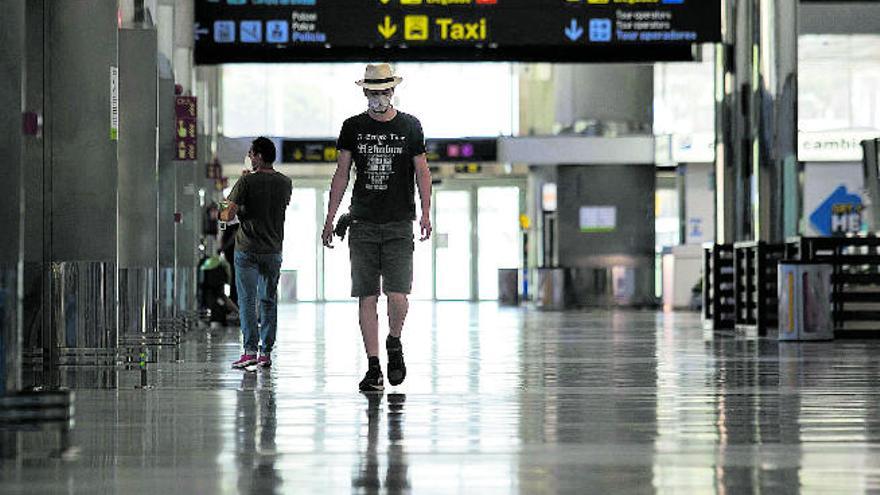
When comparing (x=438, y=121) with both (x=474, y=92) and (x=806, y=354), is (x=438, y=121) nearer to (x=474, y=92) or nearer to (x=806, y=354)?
(x=474, y=92)

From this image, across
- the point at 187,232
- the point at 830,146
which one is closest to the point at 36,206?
the point at 187,232

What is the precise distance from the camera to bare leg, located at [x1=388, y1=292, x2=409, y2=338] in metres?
9.31

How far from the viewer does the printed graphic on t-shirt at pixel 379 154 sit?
9328 millimetres

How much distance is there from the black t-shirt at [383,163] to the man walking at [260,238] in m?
2.60

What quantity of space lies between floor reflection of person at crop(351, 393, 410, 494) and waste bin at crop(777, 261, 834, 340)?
33.1 ft

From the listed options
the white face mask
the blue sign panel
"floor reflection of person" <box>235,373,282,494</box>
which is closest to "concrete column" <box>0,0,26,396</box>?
"floor reflection of person" <box>235,373,282,494</box>

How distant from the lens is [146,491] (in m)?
4.98

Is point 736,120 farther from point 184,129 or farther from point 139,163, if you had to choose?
point 139,163

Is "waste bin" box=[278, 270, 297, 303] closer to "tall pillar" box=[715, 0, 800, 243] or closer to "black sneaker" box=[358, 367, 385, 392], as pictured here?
"tall pillar" box=[715, 0, 800, 243]

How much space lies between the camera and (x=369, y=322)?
9328 millimetres

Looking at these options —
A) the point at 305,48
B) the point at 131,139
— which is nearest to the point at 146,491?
the point at 131,139

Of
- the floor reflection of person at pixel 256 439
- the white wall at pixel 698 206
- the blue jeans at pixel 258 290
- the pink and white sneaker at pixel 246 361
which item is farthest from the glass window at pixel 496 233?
the floor reflection of person at pixel 256 439

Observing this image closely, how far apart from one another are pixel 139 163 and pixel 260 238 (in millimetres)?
4881

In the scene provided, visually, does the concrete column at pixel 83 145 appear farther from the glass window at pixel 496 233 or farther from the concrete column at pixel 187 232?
the glass window at pixel 496 233
